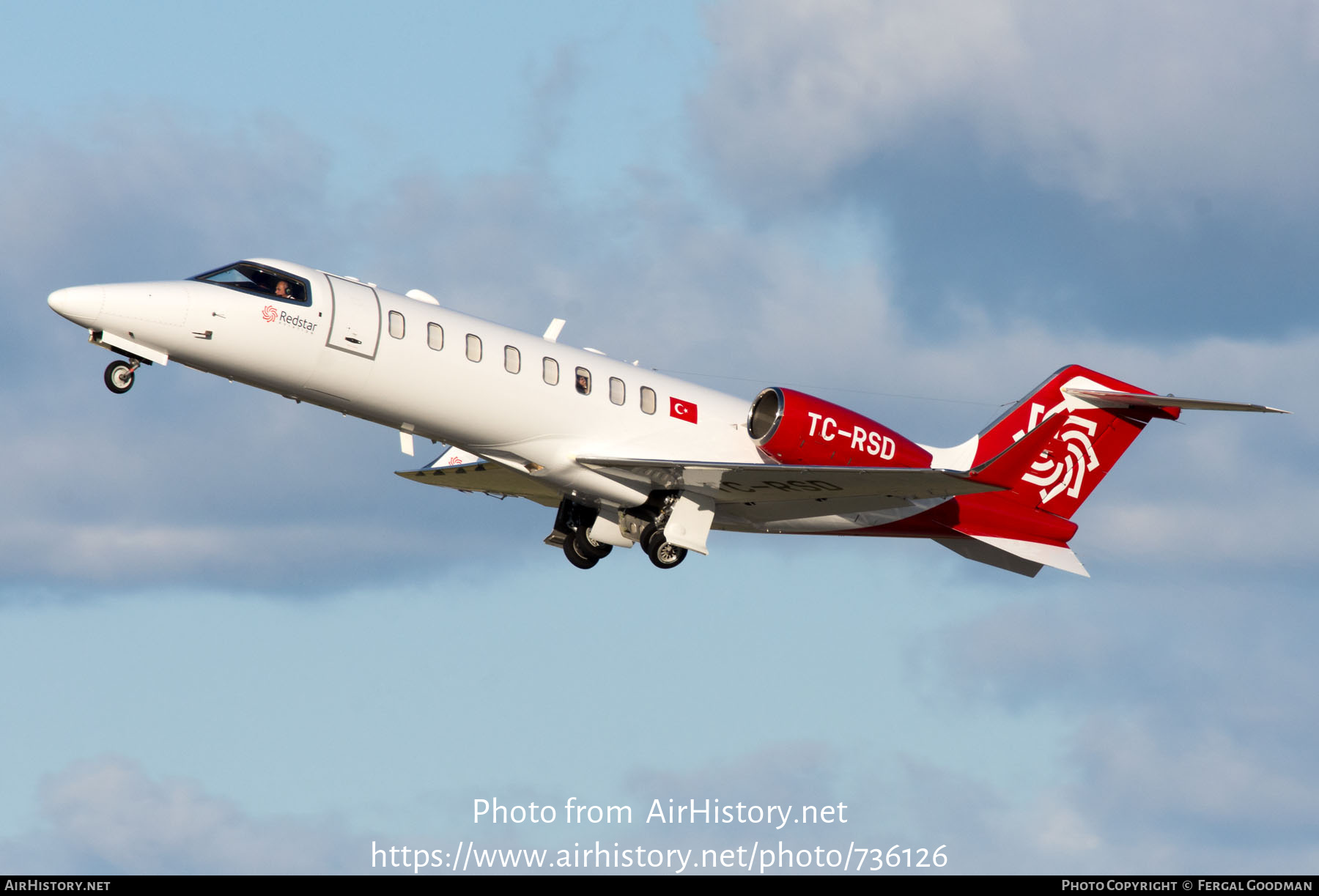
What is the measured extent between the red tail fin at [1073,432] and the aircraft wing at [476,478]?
8.25m

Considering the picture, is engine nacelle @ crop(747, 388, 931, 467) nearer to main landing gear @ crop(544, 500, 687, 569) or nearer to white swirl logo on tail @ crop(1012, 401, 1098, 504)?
main landing gear @ crop(544, 500, 687, 569)

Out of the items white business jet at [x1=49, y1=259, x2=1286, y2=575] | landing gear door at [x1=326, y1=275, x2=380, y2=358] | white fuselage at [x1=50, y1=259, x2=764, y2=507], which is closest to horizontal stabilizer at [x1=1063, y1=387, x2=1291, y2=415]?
white business jet at [x1=49, y1=259, x2=1286, y2=575]

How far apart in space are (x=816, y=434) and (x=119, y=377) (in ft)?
35.5

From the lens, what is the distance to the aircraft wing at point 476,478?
29.1 m

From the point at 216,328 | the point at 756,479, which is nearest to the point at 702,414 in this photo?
the point at 756,479

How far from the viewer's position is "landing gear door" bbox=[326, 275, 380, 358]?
23.9 meters

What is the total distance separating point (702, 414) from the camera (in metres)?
27.1

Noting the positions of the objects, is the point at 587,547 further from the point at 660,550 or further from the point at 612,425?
the point at 612,425

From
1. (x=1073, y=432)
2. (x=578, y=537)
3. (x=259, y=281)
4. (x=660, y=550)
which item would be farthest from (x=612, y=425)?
(x=1073, y=432)

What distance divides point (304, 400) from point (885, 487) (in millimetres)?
9130

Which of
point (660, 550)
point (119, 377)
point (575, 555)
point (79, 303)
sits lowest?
point (119, 377)

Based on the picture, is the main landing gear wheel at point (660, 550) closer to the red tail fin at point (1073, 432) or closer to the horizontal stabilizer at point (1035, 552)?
the horizontal stabilizer at point (1035, 552)

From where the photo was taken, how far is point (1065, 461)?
30.2 m
